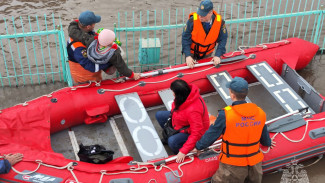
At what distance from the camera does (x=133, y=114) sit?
439 centimetres

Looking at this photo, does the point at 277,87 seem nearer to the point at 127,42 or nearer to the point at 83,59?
the point at 83,59

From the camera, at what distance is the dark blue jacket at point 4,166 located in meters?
3.29

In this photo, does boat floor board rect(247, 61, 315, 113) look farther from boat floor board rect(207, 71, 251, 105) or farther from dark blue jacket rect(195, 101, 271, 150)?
dark blue jacket rect(195, 101, 271, 150)

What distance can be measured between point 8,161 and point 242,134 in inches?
87.1

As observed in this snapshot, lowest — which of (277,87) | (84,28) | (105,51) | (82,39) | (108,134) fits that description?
(108,134)

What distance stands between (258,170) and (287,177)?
31.1 inches

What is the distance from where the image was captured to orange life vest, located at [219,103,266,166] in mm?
3223

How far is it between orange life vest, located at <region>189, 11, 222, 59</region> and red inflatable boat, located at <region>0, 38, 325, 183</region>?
172 millimetres

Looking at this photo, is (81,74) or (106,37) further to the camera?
(81,74)

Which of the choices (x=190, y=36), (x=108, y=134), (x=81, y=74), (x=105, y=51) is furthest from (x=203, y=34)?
(x=108, y=134)

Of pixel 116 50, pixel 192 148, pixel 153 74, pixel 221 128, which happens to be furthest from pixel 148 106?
pixel 221 128

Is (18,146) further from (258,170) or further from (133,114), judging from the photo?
(258,170)

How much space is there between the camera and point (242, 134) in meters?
3.29

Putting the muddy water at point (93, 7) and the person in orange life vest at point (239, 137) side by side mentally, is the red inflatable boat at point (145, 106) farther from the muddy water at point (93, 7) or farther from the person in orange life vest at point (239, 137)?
the muddy water at point (93, 7)
